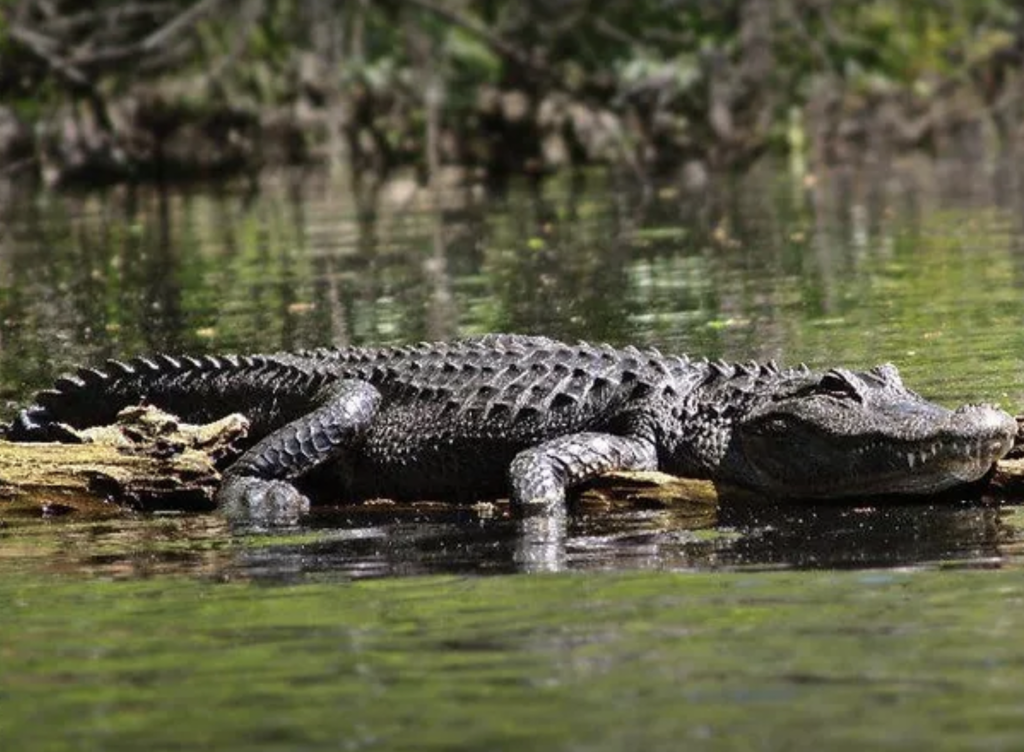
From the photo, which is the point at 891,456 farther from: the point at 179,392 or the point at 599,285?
the point at 599,285

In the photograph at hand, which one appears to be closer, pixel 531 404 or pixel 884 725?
pixel 884 725

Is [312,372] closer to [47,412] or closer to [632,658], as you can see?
[47,412]

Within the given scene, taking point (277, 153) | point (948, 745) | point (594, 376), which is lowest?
point (948, 745)

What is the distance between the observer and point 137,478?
10055 millimetres

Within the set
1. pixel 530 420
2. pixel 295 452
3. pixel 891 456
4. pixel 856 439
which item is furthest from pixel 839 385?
pixel 295 452

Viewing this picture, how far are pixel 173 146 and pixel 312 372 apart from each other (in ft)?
104

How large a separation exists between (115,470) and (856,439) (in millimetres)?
2933

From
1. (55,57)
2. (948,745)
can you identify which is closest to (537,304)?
(948,745)

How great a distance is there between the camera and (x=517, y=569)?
8.19m

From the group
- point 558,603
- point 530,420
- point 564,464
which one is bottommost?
point 558,603

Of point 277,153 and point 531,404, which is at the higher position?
point 277,153

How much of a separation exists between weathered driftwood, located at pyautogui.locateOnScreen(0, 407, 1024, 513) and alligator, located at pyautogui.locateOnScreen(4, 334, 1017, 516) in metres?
0.12

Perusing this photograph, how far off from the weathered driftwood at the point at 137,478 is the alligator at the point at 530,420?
0.12 metres

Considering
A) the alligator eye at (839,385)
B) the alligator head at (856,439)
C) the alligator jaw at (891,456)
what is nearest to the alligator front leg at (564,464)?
the alligator head at (856,439)
